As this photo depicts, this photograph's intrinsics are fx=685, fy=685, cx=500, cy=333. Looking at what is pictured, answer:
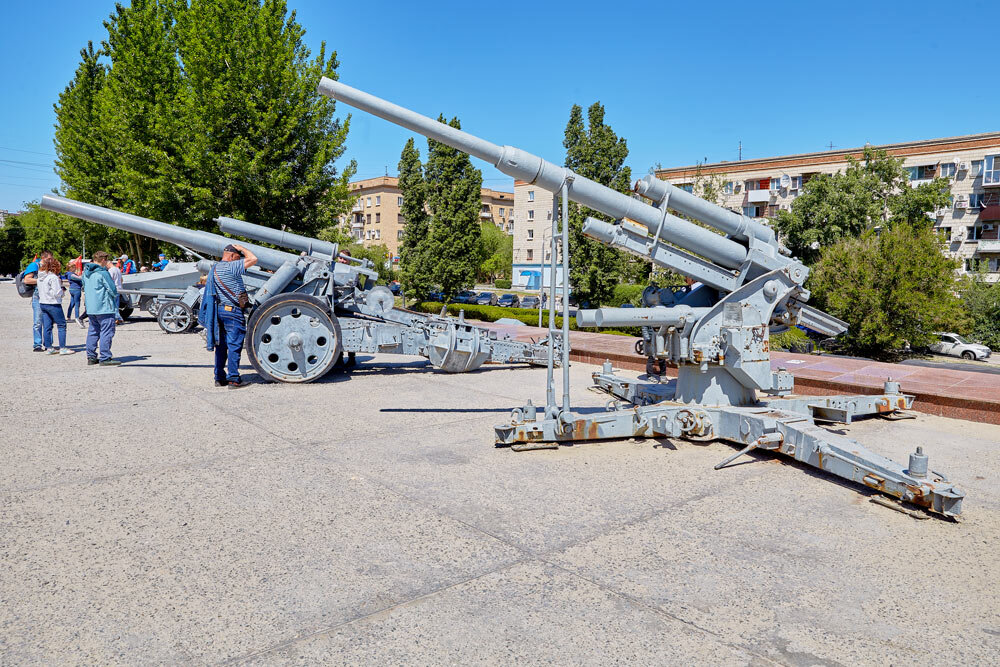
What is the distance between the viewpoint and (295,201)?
754 inches

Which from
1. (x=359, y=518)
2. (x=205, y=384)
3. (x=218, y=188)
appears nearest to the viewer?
(x=359, y=518)

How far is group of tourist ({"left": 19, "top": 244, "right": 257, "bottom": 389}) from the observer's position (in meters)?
7.77

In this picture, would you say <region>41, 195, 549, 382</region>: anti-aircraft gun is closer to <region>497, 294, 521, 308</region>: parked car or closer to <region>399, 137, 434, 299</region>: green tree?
<region>399, 137, 434, 299</region>: green tree

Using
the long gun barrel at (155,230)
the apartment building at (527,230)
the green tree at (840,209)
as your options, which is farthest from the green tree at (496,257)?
the long gun barrel at (155,230)

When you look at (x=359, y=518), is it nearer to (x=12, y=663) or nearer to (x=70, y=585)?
(x=70, y=585)

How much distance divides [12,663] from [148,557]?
0.89 m

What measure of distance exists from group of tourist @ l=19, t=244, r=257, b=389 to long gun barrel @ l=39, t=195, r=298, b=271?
1.71ft

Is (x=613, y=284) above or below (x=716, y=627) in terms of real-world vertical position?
above

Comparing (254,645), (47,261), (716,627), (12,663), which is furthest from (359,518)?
(47,261)

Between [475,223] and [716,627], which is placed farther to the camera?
[475,223]

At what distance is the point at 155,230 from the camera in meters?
9.33

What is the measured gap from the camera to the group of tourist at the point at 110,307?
7.77 m

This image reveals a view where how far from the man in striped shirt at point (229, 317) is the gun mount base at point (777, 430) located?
390 centimetres

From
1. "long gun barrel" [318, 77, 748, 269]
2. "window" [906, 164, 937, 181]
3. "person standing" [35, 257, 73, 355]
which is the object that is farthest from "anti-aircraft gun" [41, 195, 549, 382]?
"window" [906, 164, 937, 181]
